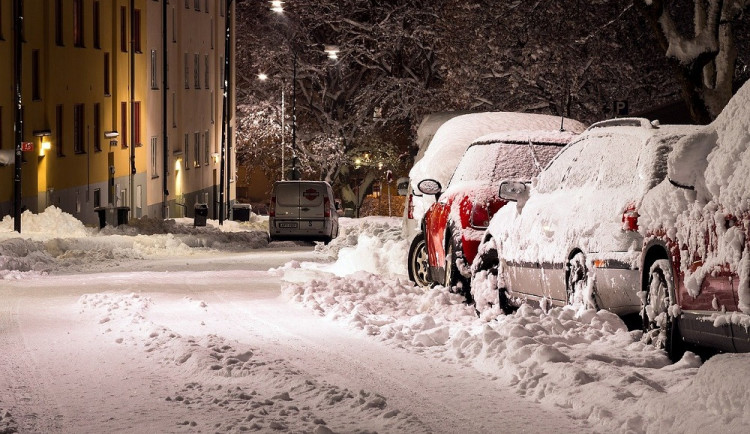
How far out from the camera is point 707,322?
29.1ft

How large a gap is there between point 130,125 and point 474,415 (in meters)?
42.3

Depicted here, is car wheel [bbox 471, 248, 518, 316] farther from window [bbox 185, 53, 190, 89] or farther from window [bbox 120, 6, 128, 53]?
window [bbox 185, 53, 190, 89]

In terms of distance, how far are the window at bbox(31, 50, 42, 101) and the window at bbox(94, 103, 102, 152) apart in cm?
623

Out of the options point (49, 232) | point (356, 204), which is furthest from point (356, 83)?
point (49, 232)

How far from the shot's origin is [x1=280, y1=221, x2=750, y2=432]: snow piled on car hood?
7777 millimetres

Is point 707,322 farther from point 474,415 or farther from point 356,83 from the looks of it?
point 356,83

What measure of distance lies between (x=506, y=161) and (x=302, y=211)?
23.3 meters

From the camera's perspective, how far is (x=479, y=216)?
15.1m

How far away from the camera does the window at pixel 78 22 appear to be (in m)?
43.6

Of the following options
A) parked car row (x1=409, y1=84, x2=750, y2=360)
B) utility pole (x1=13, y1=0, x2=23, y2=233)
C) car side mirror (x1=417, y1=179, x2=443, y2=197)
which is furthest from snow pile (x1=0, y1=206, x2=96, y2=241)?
parked car row (x1=409, y1=84, x2=750, y2=360)

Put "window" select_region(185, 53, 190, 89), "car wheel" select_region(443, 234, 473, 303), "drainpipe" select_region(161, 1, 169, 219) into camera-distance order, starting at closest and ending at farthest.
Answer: "car wheel" select_region(443, 234, 473, 303)
"drainpipe" select_region(161, 1, 169, 219)
"window" select_region(185, 53, 190, 89)

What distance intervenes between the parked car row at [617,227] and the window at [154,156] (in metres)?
38.4

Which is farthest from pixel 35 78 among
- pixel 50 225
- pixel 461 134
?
pixel 461 134

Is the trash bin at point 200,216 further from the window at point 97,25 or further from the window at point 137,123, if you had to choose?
the window at point 137,123
